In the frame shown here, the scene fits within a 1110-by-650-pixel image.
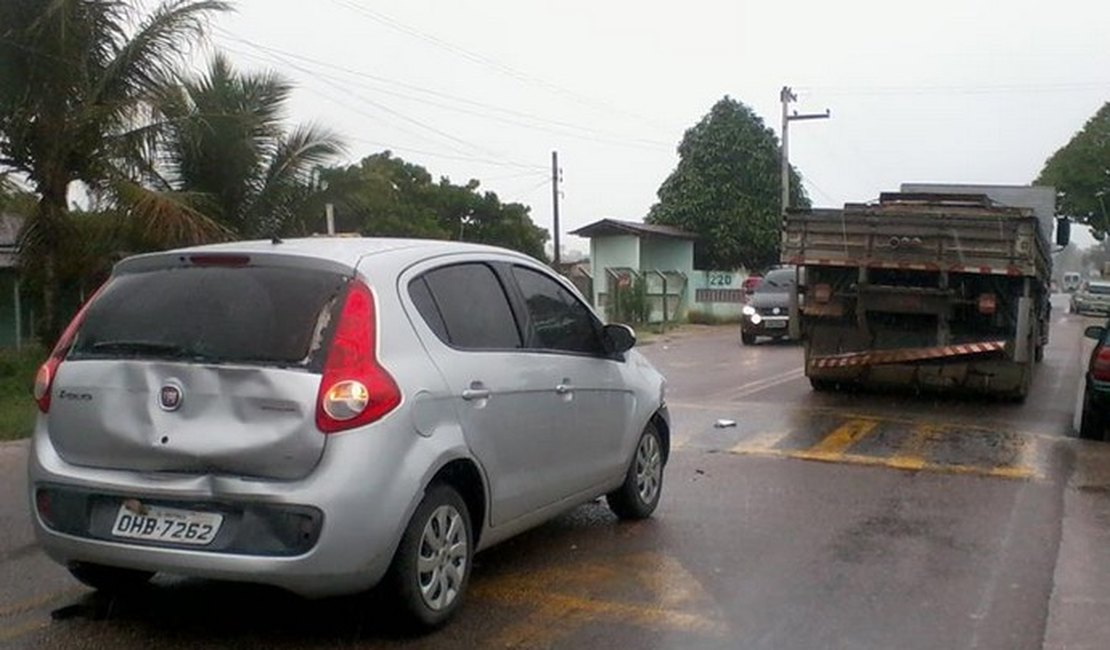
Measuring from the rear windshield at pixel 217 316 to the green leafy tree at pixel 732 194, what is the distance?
3851 cm

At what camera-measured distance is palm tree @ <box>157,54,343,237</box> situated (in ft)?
49.4

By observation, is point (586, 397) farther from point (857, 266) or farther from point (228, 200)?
point (228, 200)

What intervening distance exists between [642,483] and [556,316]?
4.73 ft

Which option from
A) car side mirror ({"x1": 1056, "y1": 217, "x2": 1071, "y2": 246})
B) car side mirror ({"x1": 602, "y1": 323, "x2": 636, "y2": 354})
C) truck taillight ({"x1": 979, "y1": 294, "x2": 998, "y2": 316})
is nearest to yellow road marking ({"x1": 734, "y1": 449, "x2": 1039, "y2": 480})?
car side mirror ({"x1": 602, "y1": 323, "x2": 636, "y2": 354})

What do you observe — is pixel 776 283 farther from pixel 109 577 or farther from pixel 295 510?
pixel 295 510

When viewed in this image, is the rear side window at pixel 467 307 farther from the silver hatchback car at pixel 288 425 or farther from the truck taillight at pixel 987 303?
the truck taillight at pixel 987 303

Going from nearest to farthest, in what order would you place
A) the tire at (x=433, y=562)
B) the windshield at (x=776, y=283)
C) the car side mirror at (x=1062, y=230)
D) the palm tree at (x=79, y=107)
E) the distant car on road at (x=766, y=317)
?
the tire at (x=433, y=562), the palm tree at (x=79, y=107), the car side mirror at (x=1062, y=230), the distant car on road at (x=766, y=317), the windshield at (x=776, y=283)

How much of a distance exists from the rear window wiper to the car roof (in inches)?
16.0

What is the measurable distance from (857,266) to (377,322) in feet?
32.1

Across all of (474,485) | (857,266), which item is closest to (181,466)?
(474,485)

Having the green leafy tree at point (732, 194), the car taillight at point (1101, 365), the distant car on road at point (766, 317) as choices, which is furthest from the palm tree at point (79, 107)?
the green leafy tree at point (732, 194)

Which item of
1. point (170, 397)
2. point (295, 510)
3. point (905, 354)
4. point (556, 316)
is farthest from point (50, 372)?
point (905, 354)

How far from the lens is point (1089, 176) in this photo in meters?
61.4

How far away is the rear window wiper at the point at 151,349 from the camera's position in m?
4.87
